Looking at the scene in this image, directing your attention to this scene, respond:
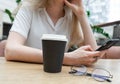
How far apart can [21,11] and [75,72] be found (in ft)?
2.14

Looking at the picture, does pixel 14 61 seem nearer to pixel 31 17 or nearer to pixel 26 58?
pixel 26 58

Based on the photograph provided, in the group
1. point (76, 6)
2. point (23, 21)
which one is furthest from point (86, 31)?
point (23, 21)

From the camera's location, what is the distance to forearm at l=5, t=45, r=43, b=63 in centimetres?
97

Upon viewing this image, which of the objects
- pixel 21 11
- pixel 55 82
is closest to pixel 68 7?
pixel 21 11

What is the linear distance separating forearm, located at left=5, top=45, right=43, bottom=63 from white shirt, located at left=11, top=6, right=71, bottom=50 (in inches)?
8.5

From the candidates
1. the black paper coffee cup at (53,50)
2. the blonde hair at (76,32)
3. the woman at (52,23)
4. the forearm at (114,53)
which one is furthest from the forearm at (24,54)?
the forearm at (114,53)

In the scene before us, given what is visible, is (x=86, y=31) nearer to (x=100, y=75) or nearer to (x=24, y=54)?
(x=24, y=54)

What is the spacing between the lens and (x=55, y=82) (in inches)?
25.4

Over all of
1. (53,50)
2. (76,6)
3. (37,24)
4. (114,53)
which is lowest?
(114,53)

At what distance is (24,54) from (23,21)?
1.12 feet

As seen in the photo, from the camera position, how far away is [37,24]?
53.7 inches

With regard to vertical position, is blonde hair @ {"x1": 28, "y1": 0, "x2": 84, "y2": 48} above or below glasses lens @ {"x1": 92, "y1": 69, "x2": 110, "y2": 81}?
above

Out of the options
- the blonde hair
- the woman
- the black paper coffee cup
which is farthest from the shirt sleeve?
the black paper coffee cup

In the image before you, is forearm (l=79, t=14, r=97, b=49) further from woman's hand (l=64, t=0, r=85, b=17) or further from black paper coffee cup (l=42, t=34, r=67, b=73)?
black paper coffee cup (l=42, t=34, r=67, b=73)
